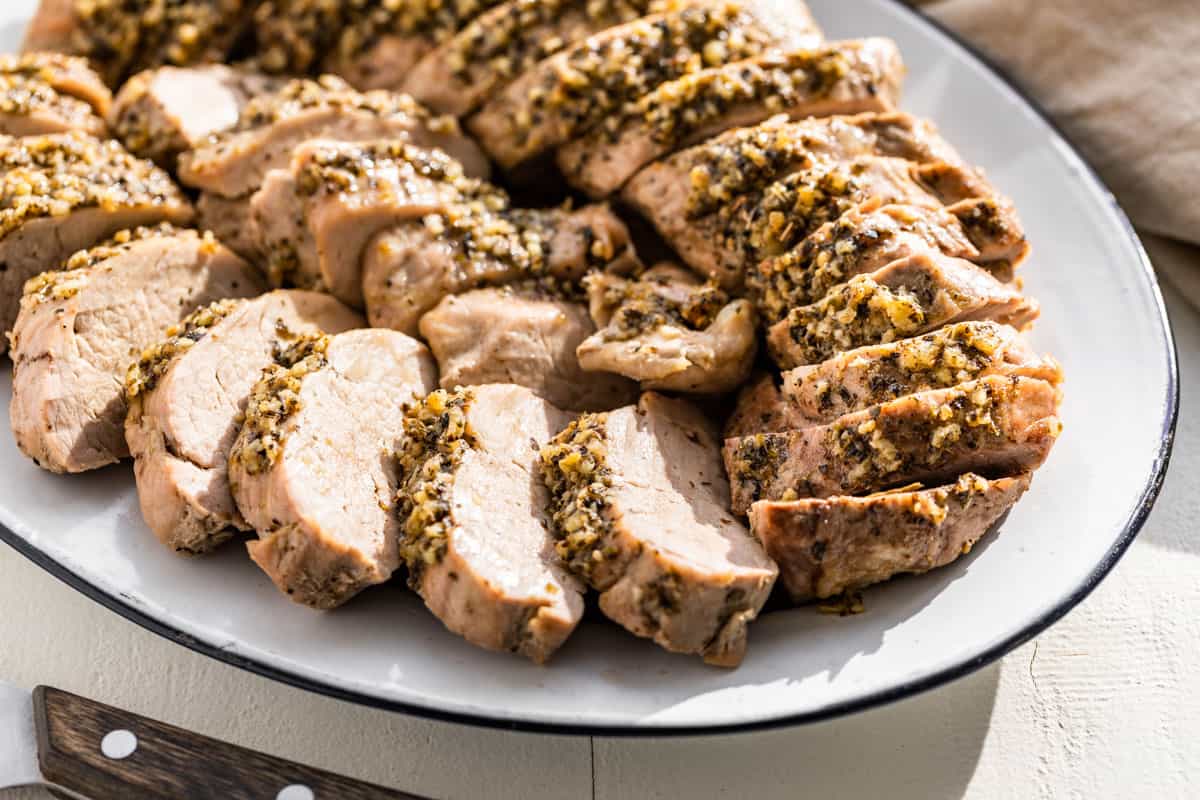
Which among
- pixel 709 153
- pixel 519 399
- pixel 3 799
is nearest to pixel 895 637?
pixel 519 399

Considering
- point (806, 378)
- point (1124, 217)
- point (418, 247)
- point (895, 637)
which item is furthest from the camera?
point (1124, 217)

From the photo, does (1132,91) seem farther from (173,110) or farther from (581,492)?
(173,110)

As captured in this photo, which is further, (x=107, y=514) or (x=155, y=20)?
(x=155, y=20)

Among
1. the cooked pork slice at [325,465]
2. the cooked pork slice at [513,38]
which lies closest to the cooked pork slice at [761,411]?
the cooked pork slice at [325,465]

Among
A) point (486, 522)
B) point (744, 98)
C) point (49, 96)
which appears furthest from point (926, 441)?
point (49, 96)

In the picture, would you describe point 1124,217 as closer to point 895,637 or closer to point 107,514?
point 895,637

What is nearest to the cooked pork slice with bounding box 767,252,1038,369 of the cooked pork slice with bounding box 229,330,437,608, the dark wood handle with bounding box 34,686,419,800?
the cooked pork slice with bounding box 229,330,437,608
